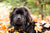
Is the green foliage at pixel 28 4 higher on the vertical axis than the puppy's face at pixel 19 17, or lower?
higher

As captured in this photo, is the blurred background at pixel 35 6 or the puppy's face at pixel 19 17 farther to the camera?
the blurred background at pixel 35 6

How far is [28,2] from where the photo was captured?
22.4ft

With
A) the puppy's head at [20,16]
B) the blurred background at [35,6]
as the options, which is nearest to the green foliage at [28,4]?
the blurred background at [35,6]

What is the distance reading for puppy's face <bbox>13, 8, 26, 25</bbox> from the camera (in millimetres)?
4989

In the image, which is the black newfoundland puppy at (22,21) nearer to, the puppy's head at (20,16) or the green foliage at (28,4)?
the puppy's head at (20,16)

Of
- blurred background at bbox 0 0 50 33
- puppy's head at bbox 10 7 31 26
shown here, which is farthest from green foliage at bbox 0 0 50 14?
puppy's head at bbox 10 7 31 26

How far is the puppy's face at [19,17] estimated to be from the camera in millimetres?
4989

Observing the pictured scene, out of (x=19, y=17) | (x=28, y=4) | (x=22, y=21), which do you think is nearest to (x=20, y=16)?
(x=19, y=17)

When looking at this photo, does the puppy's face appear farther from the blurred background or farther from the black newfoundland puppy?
the blurred background

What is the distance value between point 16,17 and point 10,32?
2.17 feet

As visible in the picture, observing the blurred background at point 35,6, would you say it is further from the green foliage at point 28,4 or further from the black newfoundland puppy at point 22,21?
the black newfoundland puppy at point 22,21

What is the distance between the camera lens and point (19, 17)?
5012 millimetres

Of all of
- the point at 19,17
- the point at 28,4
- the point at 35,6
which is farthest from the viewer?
the point at 35,6

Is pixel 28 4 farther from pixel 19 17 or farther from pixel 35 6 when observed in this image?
pixel 19 17
